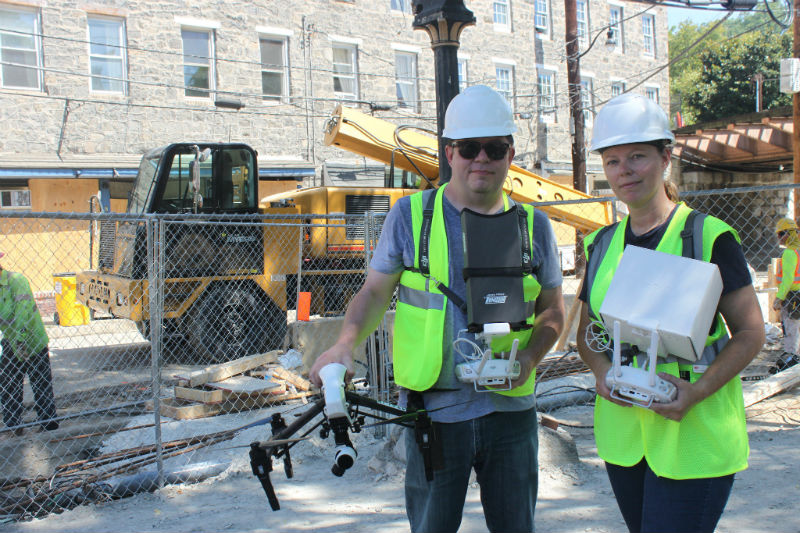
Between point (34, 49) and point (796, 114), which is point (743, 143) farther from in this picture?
point (34, 49)

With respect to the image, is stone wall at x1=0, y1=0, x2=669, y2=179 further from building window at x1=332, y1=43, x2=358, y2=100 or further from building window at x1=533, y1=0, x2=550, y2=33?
building window at x1=533, y1=0, x2=550, y2=33

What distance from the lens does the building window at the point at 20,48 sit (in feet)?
51.1

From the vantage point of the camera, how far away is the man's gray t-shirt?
7.60ft

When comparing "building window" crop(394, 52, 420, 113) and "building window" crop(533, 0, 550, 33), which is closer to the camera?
"building window" crop(394, 52, 420, 113)

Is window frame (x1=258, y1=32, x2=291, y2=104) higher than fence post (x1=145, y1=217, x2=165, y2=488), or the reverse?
window frame (x1=258, y1=32, x2=291, y2=104)

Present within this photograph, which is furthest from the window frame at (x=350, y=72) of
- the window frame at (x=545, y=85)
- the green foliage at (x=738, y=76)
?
the green foliage at (x=738, y=76)

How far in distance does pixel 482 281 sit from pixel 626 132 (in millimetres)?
652

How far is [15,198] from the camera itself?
16047mm

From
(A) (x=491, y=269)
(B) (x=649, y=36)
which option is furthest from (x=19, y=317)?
(B) (x=649, y=36)

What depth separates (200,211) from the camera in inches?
378

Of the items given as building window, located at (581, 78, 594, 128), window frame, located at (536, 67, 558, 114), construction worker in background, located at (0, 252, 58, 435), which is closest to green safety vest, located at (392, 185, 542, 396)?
construction worker in background, located at (0, 252, 58, 435)

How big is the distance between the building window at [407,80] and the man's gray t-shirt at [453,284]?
741 inches

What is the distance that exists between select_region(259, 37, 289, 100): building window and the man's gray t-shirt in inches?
673

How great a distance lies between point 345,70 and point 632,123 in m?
18.5
